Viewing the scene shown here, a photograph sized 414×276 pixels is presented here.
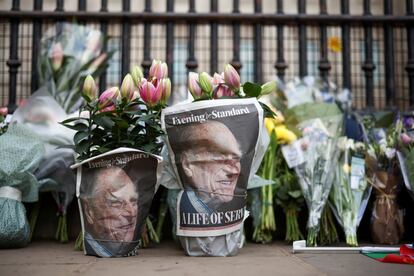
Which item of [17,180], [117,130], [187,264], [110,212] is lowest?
[187,264]

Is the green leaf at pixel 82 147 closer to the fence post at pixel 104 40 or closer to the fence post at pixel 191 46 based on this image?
the fence post at pixel 104 40

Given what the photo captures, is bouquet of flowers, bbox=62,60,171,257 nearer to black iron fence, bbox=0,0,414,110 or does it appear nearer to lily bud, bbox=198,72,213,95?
Result: lily bud, bbox=198,72,213,95

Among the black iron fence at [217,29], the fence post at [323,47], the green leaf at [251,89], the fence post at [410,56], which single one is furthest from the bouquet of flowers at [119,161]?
the fence post at [410,56]

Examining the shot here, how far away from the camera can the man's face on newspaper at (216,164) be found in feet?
6.53

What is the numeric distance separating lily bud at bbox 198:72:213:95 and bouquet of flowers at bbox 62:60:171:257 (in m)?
0.14

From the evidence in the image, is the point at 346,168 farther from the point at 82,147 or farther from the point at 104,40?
the point at 104,40

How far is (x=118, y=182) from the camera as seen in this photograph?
2.00 meters

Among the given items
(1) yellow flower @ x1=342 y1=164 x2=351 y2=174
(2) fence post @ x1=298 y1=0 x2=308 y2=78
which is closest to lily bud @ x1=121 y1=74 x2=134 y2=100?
(1) yellow flower @ x1=342 y1=164 x2=351 y2=174

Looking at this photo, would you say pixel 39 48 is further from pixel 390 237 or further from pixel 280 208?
pixel 390 237

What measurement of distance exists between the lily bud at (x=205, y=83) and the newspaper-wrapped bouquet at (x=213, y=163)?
0.01m

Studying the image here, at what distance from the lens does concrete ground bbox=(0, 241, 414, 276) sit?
1705 millimetres

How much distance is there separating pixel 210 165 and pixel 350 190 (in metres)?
0.84

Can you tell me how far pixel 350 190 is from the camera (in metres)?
2.44

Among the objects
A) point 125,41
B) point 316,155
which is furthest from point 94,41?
point 316,155
